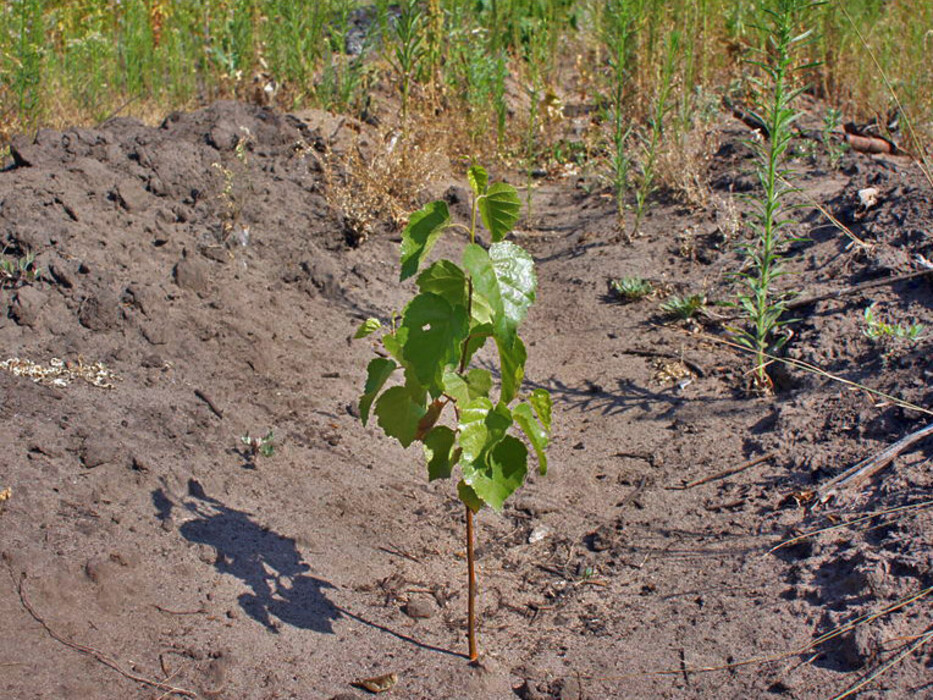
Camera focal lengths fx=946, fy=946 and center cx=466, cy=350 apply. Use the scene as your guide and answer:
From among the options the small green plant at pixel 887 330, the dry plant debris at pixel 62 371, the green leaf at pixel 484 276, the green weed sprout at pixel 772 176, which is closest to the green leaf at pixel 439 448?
the green leaf at pixel 484 276

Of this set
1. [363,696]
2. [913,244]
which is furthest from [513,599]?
[913,244]

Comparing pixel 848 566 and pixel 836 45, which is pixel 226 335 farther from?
pixel 836 45

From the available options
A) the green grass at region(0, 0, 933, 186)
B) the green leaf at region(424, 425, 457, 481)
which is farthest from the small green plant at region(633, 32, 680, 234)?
the green leaf at region(424, 425, 457, 481)

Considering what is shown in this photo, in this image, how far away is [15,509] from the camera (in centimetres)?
288

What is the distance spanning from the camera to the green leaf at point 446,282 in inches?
89.9

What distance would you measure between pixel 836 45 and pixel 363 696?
20.8ft

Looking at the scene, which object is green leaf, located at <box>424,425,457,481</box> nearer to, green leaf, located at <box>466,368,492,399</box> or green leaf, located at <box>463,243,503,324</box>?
green leaf, located at <box>466,368,492,399</box>

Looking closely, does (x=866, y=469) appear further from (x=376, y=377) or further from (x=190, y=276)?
(x=190, y=276)

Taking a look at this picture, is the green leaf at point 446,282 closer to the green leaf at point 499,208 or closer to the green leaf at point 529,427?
the green leaf at point 499,208

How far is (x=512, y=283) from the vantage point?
7.06 feet

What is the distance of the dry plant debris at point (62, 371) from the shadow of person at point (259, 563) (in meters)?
0.76

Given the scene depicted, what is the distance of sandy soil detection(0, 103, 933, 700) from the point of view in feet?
8.66

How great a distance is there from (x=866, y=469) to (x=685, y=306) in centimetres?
168

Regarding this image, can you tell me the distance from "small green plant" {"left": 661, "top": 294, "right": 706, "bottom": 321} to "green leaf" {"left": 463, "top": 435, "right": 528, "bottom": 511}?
252 centimetres
